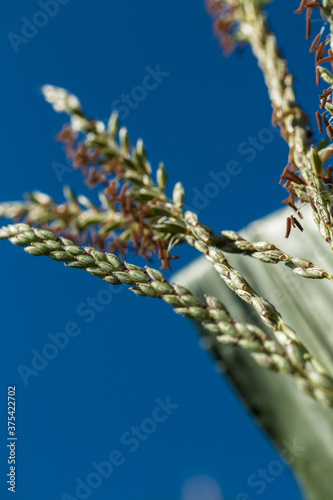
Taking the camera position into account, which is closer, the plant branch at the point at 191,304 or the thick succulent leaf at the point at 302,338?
the plant branch at the point at 191,304

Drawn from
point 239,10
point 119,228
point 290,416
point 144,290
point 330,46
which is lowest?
point 290,416

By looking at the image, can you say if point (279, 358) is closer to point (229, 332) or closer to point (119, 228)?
point (229, 332)

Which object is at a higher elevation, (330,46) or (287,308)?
(330,46)

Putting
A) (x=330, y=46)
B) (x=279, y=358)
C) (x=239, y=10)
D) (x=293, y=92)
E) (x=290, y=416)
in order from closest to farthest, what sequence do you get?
(x=279, y=358), (x=330, y=46), (x=293, y=92), (x=290, y=416), (x=239, y=10)

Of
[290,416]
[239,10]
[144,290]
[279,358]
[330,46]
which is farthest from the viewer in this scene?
[239,10]

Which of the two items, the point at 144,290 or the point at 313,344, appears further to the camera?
the point at 313,344

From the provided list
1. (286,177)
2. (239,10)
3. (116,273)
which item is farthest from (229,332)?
(239,10)

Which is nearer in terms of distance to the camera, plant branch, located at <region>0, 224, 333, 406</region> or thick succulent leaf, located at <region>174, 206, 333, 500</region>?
plant branch, located at <region>0, 224, 333, 406</region>

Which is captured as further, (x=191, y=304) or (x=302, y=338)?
(x=302, y=338)
